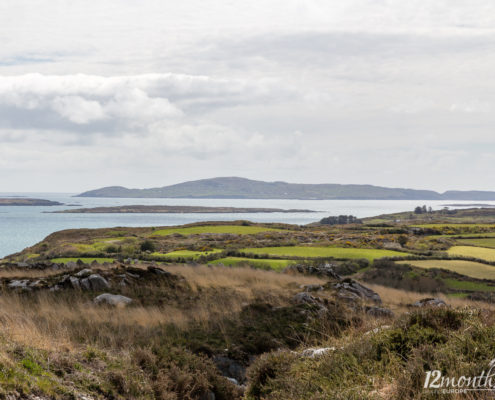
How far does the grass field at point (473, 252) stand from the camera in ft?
149

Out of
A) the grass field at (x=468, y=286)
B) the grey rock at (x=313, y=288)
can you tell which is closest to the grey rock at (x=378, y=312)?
the grey rock at (x=313, y=288)

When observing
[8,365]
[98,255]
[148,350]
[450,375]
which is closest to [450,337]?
[450,375]

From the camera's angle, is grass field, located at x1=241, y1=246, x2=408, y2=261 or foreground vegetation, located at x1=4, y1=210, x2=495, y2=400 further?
grass field, located at x1=241, y1=246, x2=408, y2=261

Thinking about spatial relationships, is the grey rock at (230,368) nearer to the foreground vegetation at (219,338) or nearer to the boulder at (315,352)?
the foreground vegetation at (219,338)

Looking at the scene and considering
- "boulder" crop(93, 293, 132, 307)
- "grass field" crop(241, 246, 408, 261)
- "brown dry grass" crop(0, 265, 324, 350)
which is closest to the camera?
"brown dry grass" crop(0, 265, 324, 350)

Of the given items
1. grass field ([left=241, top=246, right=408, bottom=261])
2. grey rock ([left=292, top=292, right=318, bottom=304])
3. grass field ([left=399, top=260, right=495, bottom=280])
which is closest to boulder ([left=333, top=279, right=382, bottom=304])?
grey rock ([left=292, top=292, right=318, bottom=304])

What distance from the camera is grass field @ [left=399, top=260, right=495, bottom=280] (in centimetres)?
3409

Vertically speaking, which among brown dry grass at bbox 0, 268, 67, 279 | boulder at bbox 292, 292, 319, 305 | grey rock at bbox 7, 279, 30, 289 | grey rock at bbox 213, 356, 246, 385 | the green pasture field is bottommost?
the green pasture field

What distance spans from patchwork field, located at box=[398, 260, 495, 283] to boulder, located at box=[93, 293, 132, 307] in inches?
1113

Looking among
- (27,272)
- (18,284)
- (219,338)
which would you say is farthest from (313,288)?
(27,272)

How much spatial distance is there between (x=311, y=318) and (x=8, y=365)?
30.5ft

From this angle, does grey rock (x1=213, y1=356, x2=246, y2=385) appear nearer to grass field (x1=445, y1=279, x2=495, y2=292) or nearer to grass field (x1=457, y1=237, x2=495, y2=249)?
grass field (x1=445, y1=279, x2=495, y2=292)

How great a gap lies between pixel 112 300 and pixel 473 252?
46.6m

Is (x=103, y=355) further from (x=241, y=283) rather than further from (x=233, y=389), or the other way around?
(x=241, y=283)
